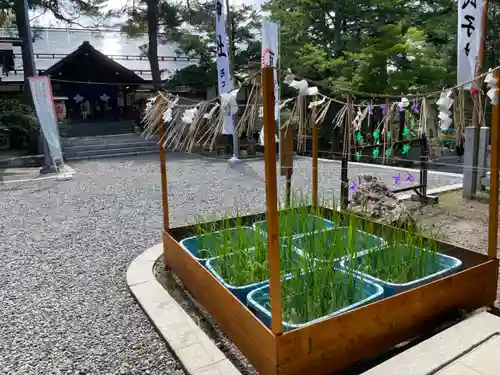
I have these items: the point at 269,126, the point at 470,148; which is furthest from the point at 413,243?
the point at 470,148

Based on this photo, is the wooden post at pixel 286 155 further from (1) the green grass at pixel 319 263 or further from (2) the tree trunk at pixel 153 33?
(2) the tree trunk at pixel 153 33

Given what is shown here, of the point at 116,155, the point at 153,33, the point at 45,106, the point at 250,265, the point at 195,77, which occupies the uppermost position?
the point at 153,33

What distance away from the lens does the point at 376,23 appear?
1133 centimetres

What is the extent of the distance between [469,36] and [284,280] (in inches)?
181

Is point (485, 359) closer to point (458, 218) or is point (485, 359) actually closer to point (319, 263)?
point (319, 263)

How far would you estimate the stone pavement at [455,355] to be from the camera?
2008mm

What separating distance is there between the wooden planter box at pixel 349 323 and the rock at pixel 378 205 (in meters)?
0.95

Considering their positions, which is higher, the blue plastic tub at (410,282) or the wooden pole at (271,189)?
the wooden pole at (271,189)

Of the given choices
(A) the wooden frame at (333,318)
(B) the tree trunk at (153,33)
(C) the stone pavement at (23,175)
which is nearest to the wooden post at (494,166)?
(A) the wooden frame at (333,318)

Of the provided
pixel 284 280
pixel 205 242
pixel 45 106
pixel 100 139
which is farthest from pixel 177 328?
pixel 100 139

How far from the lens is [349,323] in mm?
2139

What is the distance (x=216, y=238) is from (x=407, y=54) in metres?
9.27

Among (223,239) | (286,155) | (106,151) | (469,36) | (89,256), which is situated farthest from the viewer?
(106,151)

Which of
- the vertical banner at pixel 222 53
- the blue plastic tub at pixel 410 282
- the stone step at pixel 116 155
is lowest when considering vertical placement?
the blue plastic tub at pixel 410 282
